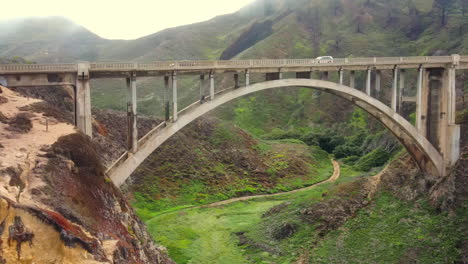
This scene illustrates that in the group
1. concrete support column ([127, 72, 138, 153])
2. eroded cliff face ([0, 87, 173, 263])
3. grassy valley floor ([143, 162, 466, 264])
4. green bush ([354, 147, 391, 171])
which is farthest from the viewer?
green bush ([354, 147, 391, 171])

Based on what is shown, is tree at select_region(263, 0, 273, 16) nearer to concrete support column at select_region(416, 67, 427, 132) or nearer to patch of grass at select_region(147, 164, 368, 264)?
patch of grass at select_region(147, 164, 368, 264)

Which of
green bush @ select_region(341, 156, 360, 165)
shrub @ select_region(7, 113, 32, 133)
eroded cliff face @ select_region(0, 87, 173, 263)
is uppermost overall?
shrub @ select_region(7, 113, 32, 133)

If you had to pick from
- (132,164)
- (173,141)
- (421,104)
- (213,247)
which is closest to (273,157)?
(173,141)

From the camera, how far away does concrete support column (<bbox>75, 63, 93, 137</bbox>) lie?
89.5 feet

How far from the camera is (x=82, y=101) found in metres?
27.4

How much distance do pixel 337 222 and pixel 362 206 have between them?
9.14 ft

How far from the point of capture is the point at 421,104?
38719 millimetres

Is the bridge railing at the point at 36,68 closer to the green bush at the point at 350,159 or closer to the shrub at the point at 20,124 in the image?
the shrub at the point at 20,124

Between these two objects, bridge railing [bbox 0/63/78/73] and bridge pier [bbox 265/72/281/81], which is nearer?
bridge railing [bbox 0/63/78/73]

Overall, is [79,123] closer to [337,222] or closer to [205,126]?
[337,222]

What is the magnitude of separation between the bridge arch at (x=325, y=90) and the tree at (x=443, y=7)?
Answer: 205 ft

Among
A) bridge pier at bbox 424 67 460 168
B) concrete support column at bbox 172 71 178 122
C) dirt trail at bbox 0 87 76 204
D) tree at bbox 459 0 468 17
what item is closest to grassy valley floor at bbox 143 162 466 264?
bridge pier at bbox 424 67 460 168

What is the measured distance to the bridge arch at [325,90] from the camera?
2927 centimetres

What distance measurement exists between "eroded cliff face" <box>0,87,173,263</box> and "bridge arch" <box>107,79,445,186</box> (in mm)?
4295
